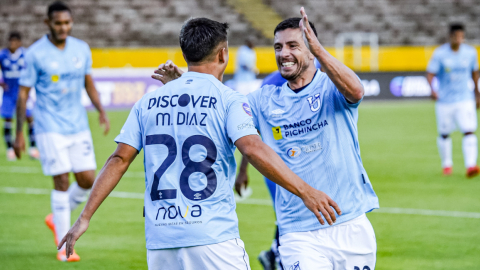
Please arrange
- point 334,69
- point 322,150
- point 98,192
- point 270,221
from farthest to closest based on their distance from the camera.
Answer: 1. point 270,221
2. point 322,150
3. point 334,69
4. point 98,192

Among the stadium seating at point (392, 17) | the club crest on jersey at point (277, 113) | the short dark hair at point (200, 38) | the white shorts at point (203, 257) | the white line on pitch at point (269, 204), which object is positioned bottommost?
the white line on pitch at point (269, 204)

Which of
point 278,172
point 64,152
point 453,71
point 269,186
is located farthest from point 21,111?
point 453,71

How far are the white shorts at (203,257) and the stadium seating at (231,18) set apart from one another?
25971 millimetres

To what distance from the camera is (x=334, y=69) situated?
3.62 metres

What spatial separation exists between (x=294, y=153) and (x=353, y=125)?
409mm

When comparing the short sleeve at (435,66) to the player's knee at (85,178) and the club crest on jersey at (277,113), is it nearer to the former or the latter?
the player's knee at (85,178)

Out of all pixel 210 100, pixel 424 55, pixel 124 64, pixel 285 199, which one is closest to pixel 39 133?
pixel 285 199

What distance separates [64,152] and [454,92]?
7.51m

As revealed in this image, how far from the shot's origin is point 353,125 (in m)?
4.08

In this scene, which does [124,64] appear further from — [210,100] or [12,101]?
[210,100]

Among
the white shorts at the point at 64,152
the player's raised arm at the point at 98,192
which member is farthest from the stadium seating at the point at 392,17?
the player's raised arm at the point at 98,192

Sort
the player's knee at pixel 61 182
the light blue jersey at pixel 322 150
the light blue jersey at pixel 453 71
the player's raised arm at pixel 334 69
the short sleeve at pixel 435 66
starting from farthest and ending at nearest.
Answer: the short sleeve at pixel 435 66, the light blue jersey at pixel 453 71, the player's knee at pixel 61 182, the light blue jersey at pixel 322 150, the player's raised arm at pixel 334 69

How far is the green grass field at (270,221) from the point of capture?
21.4ft

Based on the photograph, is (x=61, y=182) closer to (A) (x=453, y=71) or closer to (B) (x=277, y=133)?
(B) (x=277, y=133)
